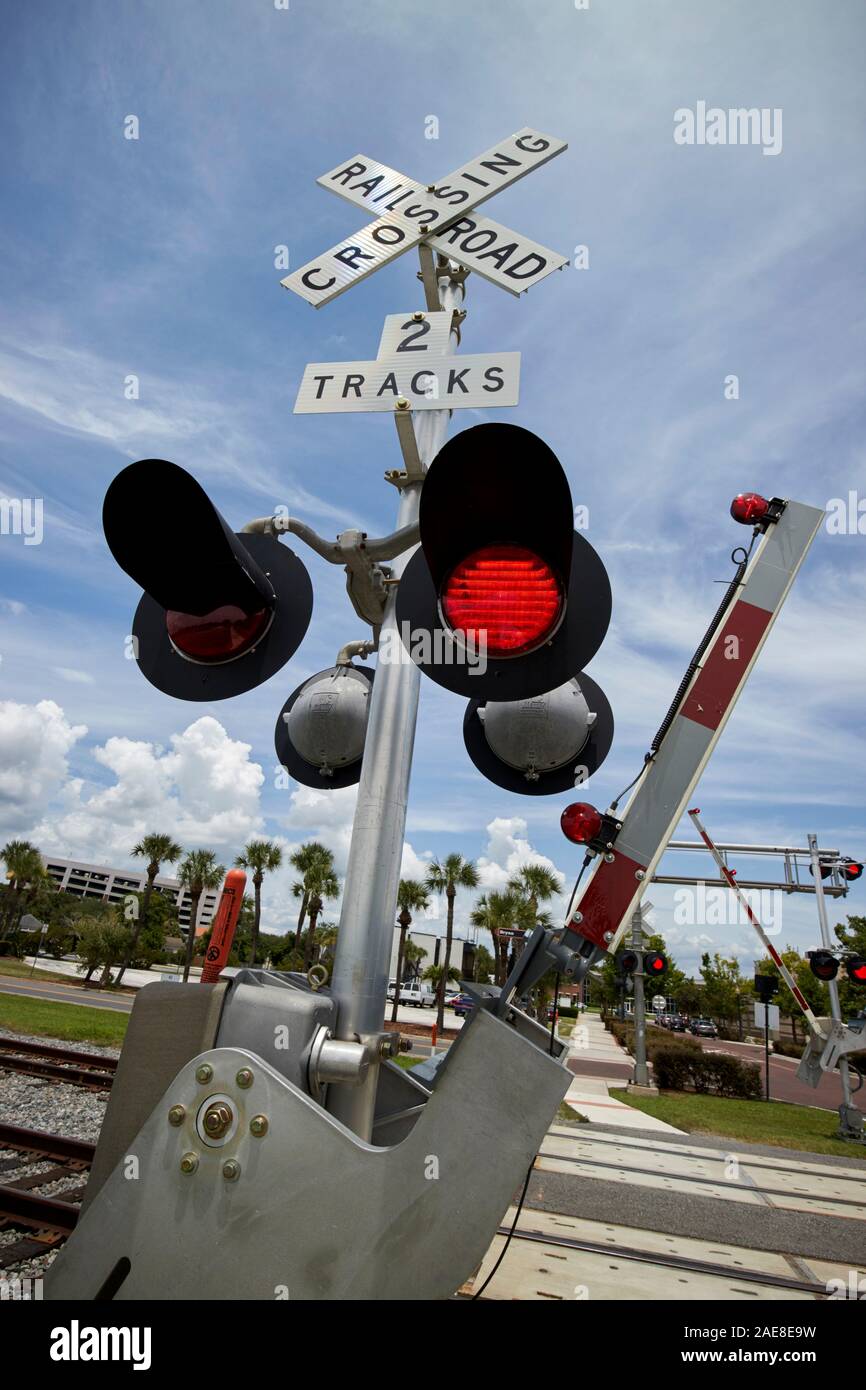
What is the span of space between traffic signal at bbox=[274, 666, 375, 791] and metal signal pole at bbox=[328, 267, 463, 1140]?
73 centimetres

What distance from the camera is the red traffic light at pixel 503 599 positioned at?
1.74 meters

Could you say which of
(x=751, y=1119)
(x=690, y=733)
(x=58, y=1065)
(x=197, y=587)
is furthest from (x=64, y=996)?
(x=197, y=587)

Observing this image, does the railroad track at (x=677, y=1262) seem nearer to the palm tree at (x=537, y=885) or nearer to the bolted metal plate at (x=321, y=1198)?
the bolted metal plate at (x=321, y=1198)

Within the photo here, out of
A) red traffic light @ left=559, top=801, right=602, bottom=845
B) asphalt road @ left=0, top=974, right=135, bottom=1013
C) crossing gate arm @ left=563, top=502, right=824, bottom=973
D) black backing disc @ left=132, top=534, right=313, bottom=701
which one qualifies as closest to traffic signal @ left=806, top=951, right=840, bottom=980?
crossing gate arm @ left=563, top=502, right=824, bottom=973

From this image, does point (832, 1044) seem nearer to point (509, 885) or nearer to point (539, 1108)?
point (539, 1108)

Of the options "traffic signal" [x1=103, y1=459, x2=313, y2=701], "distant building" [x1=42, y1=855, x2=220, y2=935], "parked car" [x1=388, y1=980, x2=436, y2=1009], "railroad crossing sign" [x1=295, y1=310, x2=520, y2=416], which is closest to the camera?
"traffic signal" [x1=103, y1=459, x2=313, y2=701]

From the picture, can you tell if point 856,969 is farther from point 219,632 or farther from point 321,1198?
point 219,632

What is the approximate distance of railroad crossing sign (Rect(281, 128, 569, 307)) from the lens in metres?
2.66

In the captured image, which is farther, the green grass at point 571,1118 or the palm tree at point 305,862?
the palm tree at point 305,862

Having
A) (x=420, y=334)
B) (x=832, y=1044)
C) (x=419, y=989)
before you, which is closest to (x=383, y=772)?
(x=420, y=334)

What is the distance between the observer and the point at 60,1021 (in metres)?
16.6

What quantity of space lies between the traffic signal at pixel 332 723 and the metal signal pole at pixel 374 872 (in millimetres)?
730

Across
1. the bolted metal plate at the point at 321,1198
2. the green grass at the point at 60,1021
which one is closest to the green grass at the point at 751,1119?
the green grass at the point at 60,1021

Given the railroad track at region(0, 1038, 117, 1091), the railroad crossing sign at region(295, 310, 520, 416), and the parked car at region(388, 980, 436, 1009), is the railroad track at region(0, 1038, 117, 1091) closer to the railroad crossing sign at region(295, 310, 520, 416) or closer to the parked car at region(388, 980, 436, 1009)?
the railroad crossing sign at region(295, 310, 520, 416)
